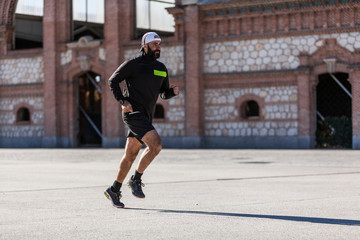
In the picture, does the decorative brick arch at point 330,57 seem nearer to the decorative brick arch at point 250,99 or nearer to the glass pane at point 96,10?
the decorative brick arch at point 250,99

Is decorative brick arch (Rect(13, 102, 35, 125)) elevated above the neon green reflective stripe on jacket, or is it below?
below

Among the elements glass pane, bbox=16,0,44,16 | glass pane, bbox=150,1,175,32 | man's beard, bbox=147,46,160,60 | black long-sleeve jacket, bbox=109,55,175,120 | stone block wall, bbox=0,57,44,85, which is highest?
glass pane, bbox=16,0,44,16

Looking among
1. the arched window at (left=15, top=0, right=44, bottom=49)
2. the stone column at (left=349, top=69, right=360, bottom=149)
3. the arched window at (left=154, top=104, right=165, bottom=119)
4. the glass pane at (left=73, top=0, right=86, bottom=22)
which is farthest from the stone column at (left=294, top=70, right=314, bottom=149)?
the arched window at (left=15, top=0, right=44, bottom=49)

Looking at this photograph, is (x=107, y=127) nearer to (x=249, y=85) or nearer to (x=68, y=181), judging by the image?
(x=249, y=85)

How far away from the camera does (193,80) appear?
28.5 meters

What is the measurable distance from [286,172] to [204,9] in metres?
17.0

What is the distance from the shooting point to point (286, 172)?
499 inches

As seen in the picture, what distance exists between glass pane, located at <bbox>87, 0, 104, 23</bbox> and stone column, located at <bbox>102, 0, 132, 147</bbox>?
9.34ft

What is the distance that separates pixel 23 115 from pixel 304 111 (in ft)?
50.3

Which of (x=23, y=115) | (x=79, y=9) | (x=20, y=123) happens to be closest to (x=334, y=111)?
(x=79, y=9)

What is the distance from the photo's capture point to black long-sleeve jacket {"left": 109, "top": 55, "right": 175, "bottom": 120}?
717 centimetres

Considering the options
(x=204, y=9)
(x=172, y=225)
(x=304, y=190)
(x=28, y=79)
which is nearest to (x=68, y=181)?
(x=304, y=190)

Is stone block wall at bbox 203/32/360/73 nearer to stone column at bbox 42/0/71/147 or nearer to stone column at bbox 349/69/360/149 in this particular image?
stone column at bbox 349/69/360/149

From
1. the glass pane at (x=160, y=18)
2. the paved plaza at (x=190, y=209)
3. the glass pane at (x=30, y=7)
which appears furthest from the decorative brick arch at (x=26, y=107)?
the paved plaza at (x=190, y=209)
